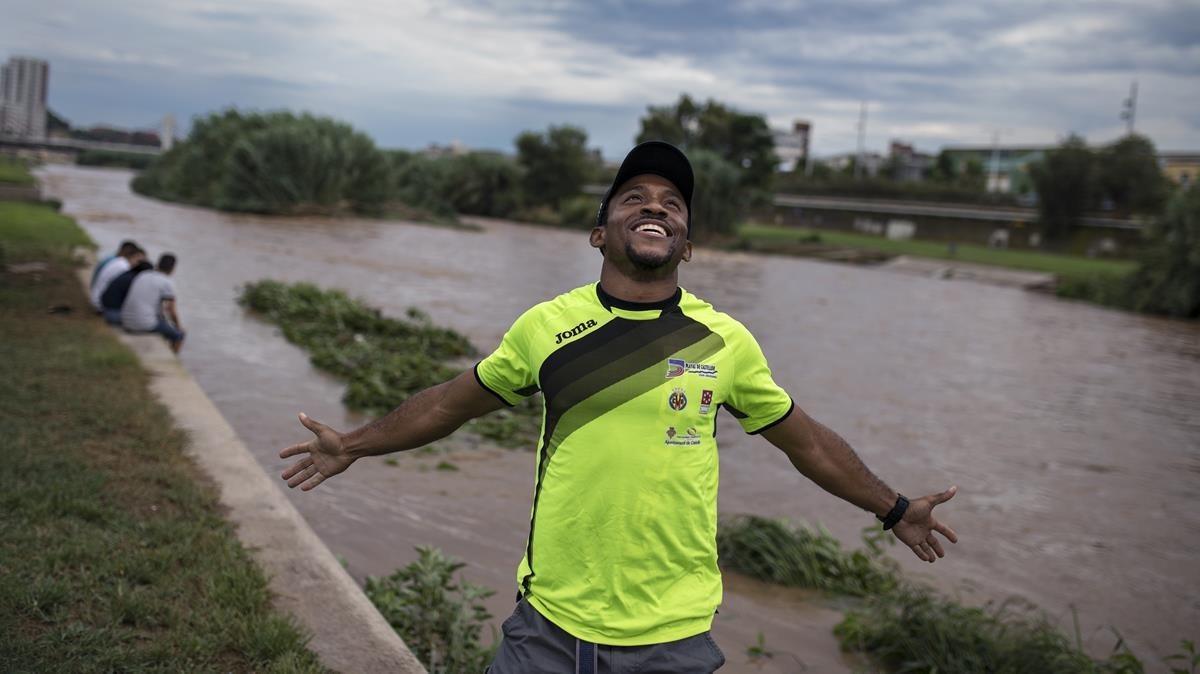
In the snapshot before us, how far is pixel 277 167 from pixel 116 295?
127 ft

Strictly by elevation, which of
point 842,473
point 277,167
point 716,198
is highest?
point 716,198

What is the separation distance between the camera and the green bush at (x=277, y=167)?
47.8 meters

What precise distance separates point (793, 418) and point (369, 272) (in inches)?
992

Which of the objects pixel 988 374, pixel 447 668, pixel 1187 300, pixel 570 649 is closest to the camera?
pixel 570 649

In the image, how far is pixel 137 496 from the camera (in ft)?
17.7

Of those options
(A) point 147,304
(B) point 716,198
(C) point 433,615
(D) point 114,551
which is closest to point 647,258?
(C) point 433,615

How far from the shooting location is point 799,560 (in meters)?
6.95

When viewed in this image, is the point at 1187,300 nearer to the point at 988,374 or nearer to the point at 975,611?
the point at 988,374

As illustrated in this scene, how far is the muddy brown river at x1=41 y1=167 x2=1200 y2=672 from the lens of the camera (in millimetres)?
7082

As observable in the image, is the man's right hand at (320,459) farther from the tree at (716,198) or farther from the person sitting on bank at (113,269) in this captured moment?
the tree at (716,198)

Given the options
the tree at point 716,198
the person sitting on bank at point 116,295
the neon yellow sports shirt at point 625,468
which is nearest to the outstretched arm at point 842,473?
the neon yellow sports shirt at point 625,468

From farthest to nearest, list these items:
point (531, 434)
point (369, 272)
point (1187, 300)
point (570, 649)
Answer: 1. point (1187, 300)
2. point (369, 272)
3. point (531, 434)
4. point (570, 649)

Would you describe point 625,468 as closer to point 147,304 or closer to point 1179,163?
point 147,304

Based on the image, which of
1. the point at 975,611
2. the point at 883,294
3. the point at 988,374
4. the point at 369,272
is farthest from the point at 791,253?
the point at 975,611
